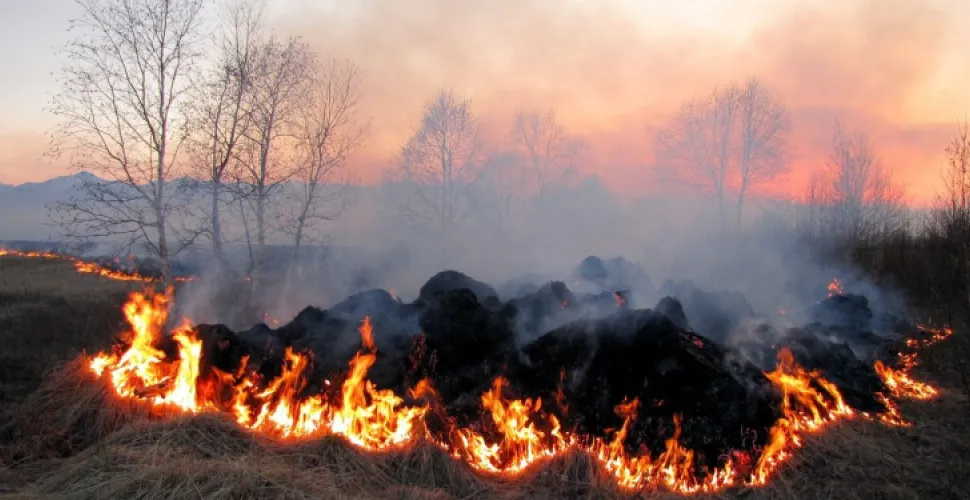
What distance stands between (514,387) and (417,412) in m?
1.13

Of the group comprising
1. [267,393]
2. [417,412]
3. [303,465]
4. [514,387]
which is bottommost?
[303,465]

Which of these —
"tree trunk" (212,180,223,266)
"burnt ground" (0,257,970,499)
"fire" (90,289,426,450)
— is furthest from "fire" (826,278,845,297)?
"tree trunk" (212,180,223,266)

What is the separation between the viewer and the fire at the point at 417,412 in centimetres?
560

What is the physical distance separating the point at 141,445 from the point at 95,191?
9.10m

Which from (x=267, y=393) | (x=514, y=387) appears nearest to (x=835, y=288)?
(x=514, y=387)

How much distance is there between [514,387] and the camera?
251 inches

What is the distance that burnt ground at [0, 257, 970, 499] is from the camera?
4.58 metres

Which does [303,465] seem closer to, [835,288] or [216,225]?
[216,225]

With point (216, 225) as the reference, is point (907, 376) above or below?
below

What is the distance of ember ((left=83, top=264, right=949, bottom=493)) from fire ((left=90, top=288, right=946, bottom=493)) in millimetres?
17

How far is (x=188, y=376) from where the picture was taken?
22.3 feet

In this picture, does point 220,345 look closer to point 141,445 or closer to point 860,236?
point 141,445

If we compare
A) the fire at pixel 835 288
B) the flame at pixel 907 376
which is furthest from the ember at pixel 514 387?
the fire at pixel 835 288

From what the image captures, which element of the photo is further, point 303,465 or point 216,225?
point 216,225
